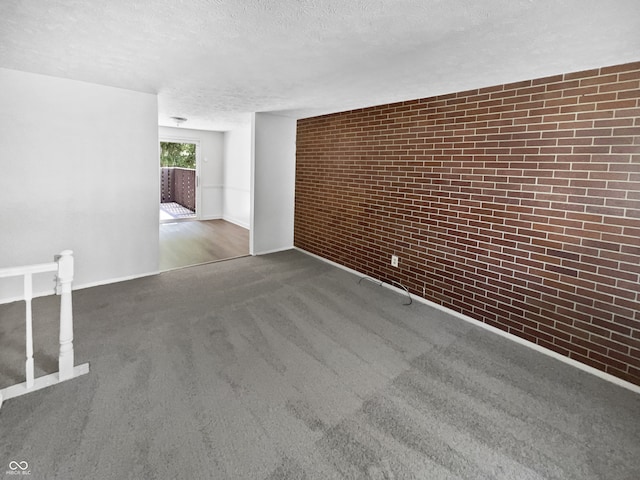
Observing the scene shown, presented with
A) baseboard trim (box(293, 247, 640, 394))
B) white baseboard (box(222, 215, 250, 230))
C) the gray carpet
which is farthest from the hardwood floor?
baseboard trim (box(293, 247, 640, 394))

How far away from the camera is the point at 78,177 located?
3520 mm

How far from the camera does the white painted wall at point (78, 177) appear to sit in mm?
3160

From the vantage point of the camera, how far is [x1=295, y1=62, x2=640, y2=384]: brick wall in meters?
2.34

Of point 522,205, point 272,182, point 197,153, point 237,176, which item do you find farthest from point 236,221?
point 522,205

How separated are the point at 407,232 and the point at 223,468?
2917 mm

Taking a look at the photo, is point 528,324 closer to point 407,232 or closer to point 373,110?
point 407,232

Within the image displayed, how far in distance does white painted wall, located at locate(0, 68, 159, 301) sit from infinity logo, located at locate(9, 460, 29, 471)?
8.11 ft

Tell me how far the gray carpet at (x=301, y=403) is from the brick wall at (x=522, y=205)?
1.12 feet

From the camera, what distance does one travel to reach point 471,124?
3135 millimetres

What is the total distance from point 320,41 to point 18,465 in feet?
9.05

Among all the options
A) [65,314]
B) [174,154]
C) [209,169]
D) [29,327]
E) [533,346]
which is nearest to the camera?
[29,327]

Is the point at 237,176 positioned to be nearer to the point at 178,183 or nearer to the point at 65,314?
the point at 178,183

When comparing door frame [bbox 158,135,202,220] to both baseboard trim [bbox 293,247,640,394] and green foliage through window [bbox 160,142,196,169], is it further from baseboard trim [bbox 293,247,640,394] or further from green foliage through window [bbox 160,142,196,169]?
baseboard trim [bbox 293,247,640,394]

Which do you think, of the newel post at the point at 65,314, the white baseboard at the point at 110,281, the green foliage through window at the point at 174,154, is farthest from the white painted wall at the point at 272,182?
the green foliage through window at the point at 174,154
